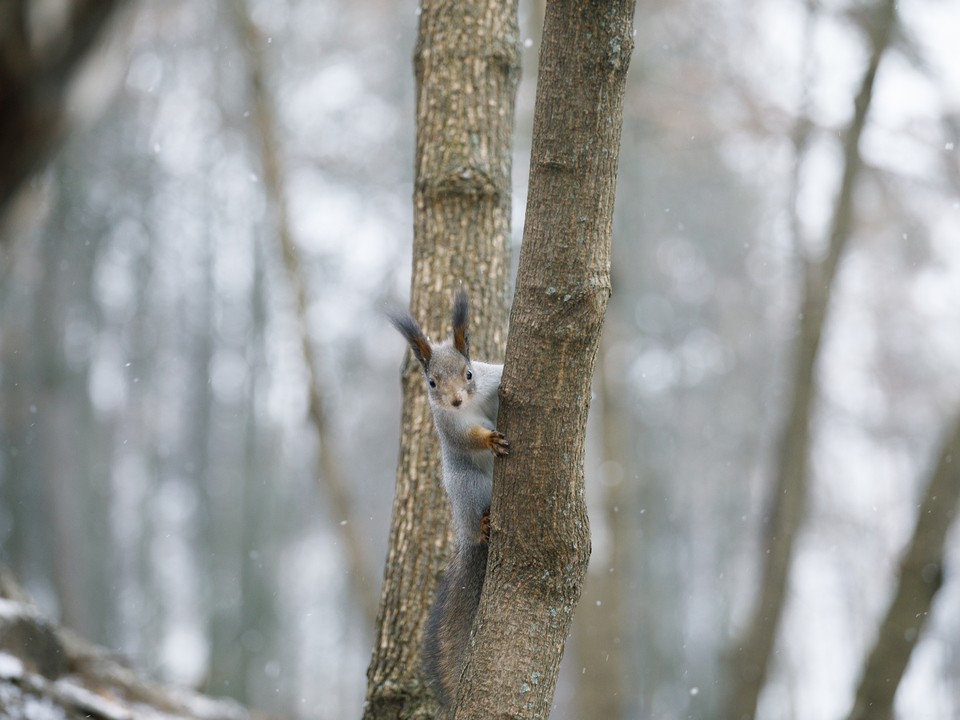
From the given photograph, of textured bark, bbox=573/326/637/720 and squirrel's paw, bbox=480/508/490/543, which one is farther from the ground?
squirrel's paw, bbox=480/508/490/543

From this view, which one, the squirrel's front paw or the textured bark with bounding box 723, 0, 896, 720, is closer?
the squirrel's front paw

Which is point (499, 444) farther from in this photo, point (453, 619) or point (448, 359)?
point (453, 619)

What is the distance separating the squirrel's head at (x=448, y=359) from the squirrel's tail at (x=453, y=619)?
0.44m

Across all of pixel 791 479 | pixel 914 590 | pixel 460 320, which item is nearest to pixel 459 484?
pixel 460 320

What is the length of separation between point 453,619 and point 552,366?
3.56 ft

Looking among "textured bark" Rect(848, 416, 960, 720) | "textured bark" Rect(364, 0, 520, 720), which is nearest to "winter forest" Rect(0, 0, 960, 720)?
"textured bark" Rect(848, 416, 960, 720)

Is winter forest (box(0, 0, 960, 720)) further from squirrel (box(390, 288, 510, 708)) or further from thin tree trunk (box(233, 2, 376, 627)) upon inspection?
squirrel (box(390, 288, 510, 708))

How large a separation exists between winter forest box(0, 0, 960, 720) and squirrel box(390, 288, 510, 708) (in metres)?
2.69

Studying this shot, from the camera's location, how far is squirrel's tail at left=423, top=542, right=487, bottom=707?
293 cm

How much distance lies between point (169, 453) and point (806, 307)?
11.9 metres

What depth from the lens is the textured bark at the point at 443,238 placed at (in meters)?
3.44

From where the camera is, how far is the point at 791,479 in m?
6.38

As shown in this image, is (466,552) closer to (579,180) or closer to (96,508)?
(579,180)

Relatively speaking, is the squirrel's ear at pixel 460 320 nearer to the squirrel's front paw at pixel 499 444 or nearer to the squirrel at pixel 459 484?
the squirrel at pixel 459 484
